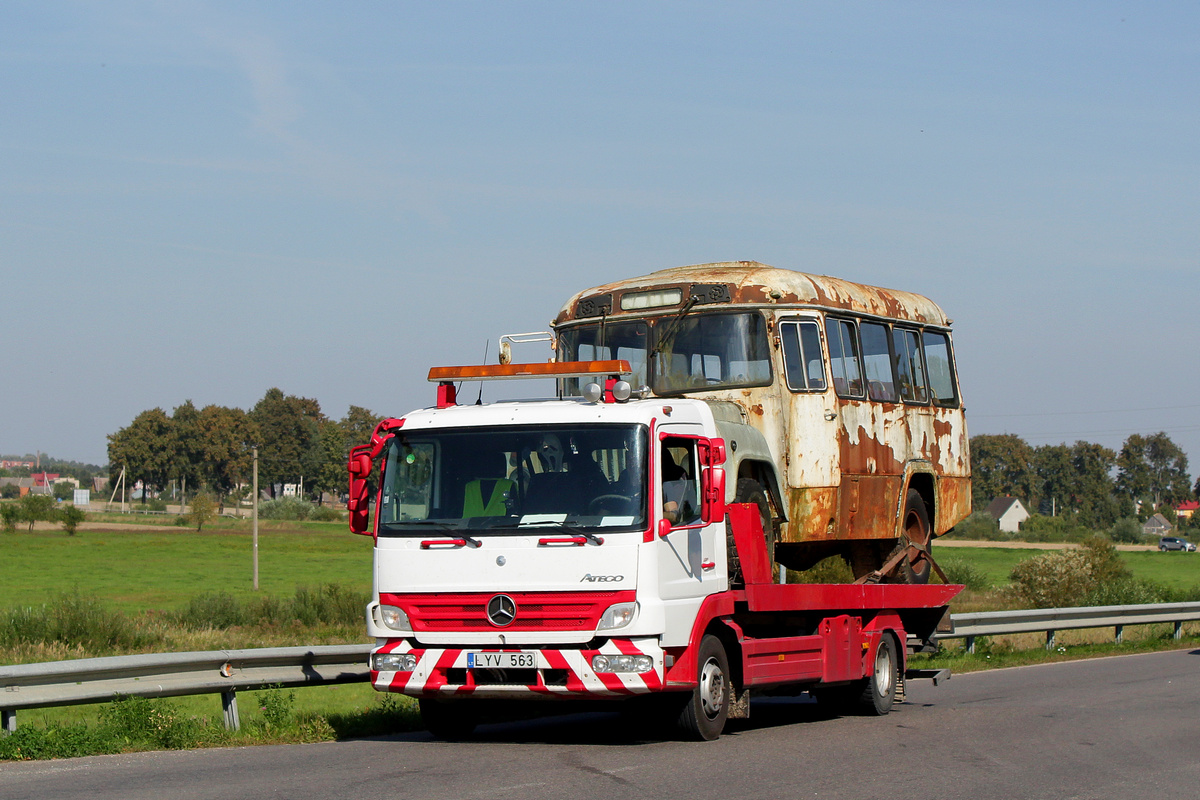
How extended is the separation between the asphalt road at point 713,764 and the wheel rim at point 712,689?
25 cm

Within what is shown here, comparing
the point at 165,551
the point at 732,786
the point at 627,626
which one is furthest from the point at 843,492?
the point at 165,551

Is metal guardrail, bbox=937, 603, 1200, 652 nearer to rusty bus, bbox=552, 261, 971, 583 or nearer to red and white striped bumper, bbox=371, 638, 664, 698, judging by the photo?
rusty bus, bbox=552, 261, 971, 583

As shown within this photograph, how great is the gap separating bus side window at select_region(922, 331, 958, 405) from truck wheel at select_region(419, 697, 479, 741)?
23.0ft

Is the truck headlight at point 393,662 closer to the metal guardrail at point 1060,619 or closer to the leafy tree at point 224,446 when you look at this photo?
the metal guardrail at point 1060,619

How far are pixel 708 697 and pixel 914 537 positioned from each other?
5.40 m

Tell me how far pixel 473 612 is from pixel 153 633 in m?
22.4

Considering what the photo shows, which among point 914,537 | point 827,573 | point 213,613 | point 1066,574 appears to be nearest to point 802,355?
point 827,573

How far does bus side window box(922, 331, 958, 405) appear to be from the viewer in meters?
15.2

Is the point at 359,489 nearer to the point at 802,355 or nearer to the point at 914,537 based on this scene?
the point at 802,355

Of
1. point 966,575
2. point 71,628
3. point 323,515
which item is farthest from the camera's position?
point 323,515

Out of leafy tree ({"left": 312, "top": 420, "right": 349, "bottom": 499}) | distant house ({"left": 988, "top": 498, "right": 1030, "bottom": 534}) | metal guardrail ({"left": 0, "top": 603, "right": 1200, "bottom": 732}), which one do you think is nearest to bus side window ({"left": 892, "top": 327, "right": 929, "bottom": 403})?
metal guardrail ({"left": 0, "top": 603, "right": 1200, "bottom": 732})

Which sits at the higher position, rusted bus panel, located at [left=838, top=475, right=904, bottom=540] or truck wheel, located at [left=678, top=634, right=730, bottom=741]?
rusted bus panel, located at [left=838, top=475, right=904, bottom=540]

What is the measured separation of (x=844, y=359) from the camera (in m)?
13.1

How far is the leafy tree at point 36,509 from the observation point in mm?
101000
